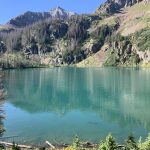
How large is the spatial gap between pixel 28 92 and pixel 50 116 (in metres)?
60.1

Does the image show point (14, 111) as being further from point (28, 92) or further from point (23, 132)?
point (28, 92)

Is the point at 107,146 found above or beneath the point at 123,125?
above

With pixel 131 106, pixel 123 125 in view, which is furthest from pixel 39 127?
pixel 131 106

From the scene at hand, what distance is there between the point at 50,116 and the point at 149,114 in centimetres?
2658

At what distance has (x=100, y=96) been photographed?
5458 inches

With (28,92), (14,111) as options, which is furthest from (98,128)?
(28,92)

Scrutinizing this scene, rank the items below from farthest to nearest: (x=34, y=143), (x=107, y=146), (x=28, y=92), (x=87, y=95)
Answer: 1. (x=28, y=92)
2. (x=87, y=95)
3. (x=34, y=143)
4. (x=107, y=146)

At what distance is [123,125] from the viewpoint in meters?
82.7

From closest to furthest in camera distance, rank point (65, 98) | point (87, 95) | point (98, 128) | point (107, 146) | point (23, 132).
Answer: point (107, 146) → point (23, 132) → point (98, 128) → point (65, 98) → point (87, 95)

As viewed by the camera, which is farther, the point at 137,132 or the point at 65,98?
the point at 65,98

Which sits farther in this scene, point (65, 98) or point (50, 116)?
point (65, 98)

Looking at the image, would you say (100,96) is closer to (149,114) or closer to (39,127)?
(149,114)

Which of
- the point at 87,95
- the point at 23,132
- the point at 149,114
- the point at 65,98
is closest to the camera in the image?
the point at 23,132

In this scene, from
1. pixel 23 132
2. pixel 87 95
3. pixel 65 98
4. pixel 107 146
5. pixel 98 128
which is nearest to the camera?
pixel 107 146
